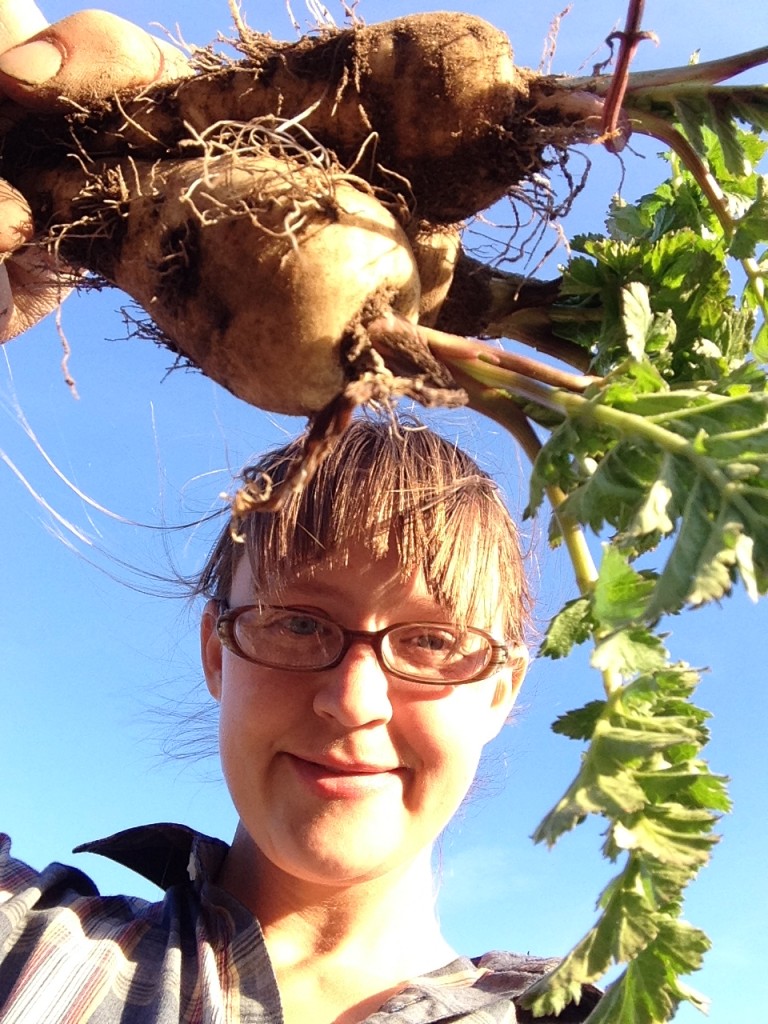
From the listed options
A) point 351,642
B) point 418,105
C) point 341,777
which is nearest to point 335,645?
point 351,642

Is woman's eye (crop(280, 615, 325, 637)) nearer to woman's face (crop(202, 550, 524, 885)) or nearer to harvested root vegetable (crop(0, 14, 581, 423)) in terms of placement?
woman's face (crop(202, 550, 524, 885))

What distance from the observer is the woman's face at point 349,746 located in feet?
6.44

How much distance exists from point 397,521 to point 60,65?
126 centimetres

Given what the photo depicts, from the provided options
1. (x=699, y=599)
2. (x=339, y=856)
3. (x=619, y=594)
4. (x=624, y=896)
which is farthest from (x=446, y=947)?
(x=699, y=599)

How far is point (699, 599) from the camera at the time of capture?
1352mm

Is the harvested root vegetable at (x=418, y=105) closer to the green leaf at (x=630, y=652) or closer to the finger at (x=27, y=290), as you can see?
the finger at (x=27, y=290)

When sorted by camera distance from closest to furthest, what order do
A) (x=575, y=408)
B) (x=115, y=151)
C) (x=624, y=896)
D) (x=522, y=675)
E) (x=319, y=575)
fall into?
(x=624, y=896) → (x=575, y=408) → (x=319, y=575) → (x=115, y=151) → (x=522, y=675)

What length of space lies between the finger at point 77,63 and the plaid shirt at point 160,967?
5.55 ft

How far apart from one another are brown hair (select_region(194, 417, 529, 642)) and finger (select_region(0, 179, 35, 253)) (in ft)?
2.36

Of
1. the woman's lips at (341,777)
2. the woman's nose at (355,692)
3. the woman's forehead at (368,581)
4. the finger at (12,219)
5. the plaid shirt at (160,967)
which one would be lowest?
the plaid shirt at (160,967)

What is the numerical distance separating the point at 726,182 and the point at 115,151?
53.4 inches

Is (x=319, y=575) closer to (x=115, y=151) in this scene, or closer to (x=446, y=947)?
(x=446, y=947)

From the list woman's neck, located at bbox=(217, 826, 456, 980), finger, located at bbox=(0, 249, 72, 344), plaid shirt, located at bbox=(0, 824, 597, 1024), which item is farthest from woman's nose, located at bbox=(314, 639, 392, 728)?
finger, located at bbox=(0, 249, 72, 344)

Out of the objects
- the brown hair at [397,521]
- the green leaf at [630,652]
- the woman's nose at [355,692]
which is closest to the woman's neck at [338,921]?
the woman's nose at [355,692]
